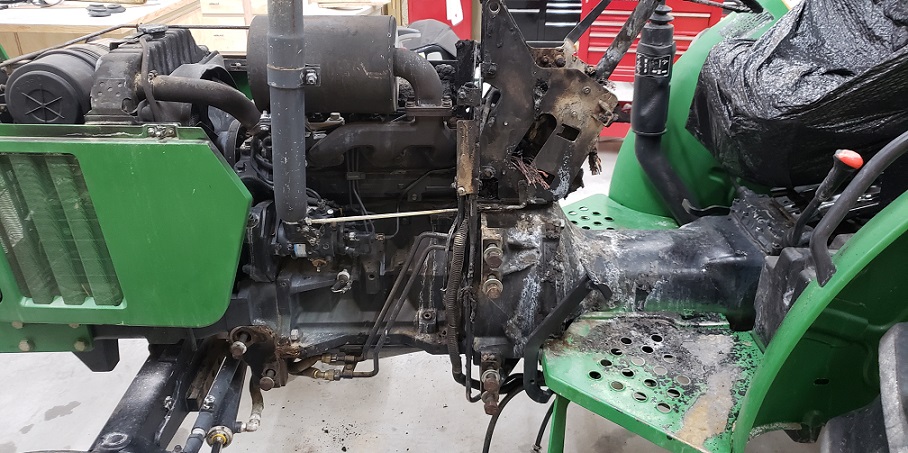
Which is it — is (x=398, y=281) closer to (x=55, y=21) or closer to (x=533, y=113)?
(x=533, y=113)

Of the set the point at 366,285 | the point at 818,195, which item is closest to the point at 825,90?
the point at 818,195

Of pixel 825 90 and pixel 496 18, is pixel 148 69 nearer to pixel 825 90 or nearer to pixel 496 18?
pixel 496 18

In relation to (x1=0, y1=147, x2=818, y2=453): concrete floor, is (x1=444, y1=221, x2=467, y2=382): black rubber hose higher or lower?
higher

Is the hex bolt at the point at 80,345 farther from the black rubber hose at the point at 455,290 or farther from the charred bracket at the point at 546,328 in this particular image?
the charred bracket at the point at 546,328

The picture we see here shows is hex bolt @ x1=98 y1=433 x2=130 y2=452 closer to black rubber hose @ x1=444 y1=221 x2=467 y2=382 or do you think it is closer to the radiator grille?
the radiator grille

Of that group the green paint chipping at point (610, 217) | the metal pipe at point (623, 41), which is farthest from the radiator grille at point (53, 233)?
the green paint chipping at point (610, 217)

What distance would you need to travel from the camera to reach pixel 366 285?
5.92 ft

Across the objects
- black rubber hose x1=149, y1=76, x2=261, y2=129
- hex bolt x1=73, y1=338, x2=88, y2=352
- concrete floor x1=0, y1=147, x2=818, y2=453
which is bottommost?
concrete floor x1=0, y1=147, x2=818, y2=453

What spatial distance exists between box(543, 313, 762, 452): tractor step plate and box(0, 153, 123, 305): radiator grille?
111cm

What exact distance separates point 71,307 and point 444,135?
1010 mm

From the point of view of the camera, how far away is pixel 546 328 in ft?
5.18

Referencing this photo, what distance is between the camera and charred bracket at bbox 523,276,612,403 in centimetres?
154

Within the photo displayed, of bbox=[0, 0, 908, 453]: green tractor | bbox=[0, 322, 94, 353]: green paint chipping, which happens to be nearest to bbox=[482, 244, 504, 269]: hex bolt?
bbox=[0, 0, 908, 453]: green tractor

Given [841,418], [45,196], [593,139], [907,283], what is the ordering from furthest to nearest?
[593,139], [45,196], [841,418], [907,283]
